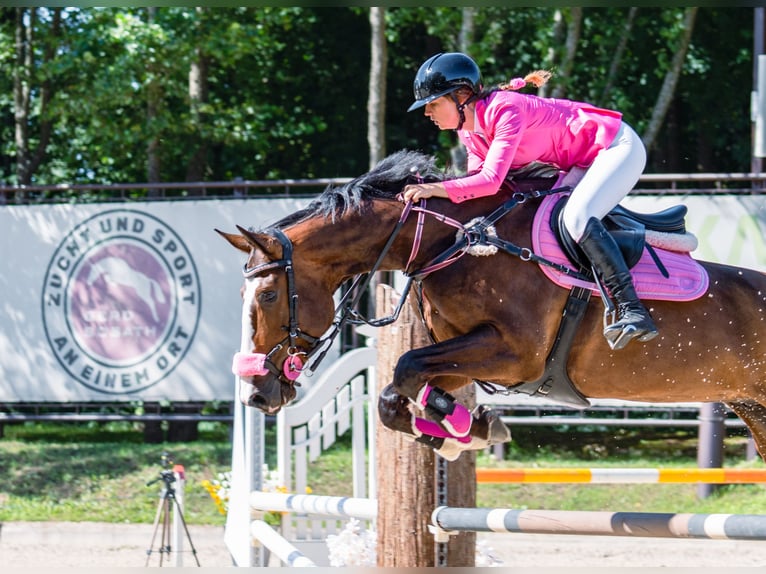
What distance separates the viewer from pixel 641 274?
4.18 metres

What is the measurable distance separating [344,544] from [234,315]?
4.17 meters

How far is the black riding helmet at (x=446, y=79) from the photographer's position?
4.14 meters

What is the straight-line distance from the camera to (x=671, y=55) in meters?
13.3

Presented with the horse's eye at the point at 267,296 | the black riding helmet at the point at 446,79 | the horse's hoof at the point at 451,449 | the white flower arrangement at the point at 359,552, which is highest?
the black riding helmet at the point at 446,79

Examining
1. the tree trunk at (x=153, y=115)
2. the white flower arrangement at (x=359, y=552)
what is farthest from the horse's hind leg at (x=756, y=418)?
the tree trunk at (x=153, y=115)

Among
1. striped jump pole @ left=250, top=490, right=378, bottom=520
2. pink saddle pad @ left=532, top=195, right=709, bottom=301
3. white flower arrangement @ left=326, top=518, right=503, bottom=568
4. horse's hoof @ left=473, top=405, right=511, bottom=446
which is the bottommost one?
white flower arrangement @ left=326, top=518, right=503, bottom=568

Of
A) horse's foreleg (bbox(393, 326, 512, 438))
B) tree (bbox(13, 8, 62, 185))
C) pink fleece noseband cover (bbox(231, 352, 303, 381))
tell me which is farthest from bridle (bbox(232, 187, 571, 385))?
tree (bbox(13, 8, 62, 185))

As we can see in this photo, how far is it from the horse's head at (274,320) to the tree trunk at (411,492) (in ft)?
2.41

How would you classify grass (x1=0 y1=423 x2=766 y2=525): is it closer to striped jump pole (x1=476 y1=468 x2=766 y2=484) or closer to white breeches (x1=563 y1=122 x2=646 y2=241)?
striped jump pole (x1=476 y1=468 x2=766 y2=484)

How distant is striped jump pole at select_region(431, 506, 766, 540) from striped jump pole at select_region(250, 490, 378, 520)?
57 cm

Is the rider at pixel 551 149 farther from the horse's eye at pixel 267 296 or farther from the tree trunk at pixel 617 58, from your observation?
the tree trunk at pixel 617 58

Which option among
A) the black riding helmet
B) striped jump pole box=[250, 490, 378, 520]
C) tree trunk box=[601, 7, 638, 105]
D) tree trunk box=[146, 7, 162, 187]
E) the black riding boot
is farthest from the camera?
tree trunk box=[601, 7, 638, 105]

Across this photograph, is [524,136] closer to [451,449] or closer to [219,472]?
[451,449]

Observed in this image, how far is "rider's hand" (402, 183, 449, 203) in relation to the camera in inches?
164
